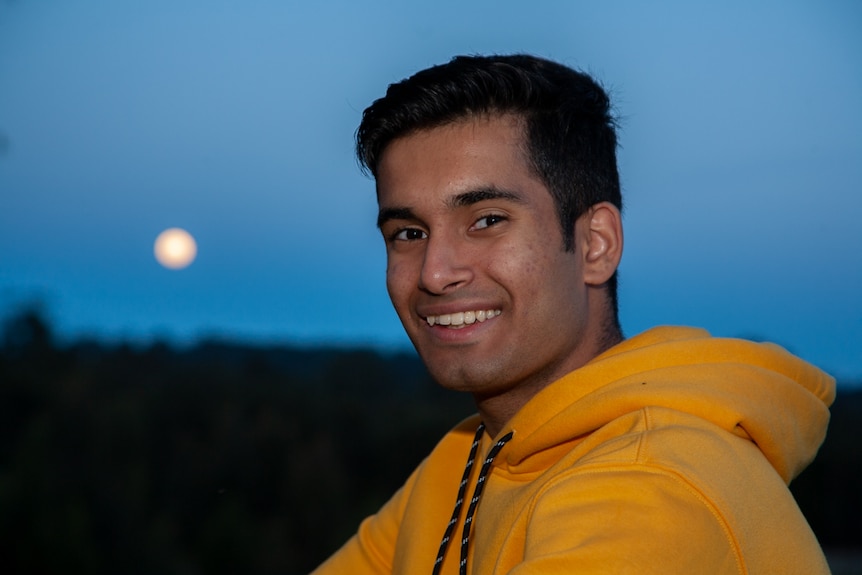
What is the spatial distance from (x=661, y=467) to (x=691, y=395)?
7.3 inches

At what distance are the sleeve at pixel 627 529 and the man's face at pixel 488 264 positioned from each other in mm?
499

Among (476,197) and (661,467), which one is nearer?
(661,467)

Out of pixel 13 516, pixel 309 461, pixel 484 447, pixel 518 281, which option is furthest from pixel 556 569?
pixel 309 461

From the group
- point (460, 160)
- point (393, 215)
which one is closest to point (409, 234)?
point (393, 215)

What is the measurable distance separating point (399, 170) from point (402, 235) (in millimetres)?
113

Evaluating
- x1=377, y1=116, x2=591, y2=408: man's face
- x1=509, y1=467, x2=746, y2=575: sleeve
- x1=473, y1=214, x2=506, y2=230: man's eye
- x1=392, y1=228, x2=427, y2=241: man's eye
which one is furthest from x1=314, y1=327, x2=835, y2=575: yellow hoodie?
x1=392, y1=228, x2=427, y2=241: man's eye

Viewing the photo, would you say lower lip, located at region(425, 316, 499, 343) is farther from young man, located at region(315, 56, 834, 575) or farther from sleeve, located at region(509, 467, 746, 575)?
sleeve, located at region(509, 467, 746, 575)

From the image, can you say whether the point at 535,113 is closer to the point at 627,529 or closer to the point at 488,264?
the point at 488,264

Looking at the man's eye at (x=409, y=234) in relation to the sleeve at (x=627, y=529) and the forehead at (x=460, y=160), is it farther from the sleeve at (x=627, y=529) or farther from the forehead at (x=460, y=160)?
the sleeve at (x=627, y=529)

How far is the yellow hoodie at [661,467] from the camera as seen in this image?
973 millimetres

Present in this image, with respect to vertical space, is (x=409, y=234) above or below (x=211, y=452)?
above

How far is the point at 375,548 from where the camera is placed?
196cm

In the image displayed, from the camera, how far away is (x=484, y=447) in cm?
171

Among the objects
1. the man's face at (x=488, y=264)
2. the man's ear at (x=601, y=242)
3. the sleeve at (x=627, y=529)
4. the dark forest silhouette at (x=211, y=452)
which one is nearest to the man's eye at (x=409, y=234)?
the man's face at (x=488, y=264)
